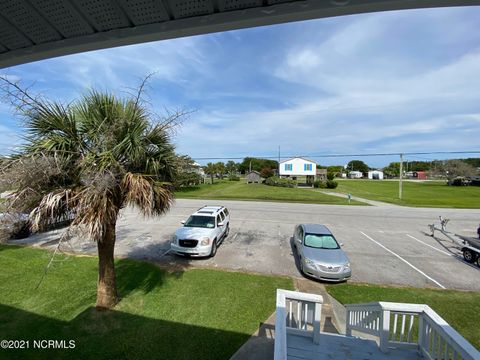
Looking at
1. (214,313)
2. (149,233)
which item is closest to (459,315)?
(214,313)

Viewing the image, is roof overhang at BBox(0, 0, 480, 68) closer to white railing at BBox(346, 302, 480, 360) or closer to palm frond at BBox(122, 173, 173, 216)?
palm frond at BBox(122, 173, 173, 216)

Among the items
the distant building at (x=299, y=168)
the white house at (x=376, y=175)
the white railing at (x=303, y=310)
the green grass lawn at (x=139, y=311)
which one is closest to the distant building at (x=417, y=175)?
the white house at (x=376, y=175)

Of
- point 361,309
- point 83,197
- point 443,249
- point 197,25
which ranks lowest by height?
point 443,249

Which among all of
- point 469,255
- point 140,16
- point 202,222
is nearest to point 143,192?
point 140,16

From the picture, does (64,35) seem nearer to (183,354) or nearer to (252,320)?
(183,354)

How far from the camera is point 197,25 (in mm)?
2252

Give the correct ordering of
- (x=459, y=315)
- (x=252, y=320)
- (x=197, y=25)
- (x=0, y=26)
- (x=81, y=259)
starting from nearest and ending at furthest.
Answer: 1. (x=197, y=25)
2. (x=0, y=26)
3. (x=252, y=320)
4. (x=459, y=315)
5. (x=81, y=259)

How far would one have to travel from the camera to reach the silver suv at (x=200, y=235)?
9.70m

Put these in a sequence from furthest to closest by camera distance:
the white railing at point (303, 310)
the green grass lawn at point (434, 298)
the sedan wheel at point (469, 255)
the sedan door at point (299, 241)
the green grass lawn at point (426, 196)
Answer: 1. the green grass lawn at point (426, 196)
2. the sedan wheel at point (469, 255)
3. the sedan door at point (299, 241)
4. the green grass lawn at point (434, 298)
5. the white railing at point (303, 310)

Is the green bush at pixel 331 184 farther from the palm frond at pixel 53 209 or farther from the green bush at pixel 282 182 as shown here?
the palm frond at pixel 53 209

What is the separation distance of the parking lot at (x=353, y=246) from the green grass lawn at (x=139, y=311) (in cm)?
135

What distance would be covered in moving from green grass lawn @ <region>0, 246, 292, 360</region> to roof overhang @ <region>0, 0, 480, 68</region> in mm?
5267

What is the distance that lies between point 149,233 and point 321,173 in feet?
157

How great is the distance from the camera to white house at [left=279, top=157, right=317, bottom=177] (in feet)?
164
